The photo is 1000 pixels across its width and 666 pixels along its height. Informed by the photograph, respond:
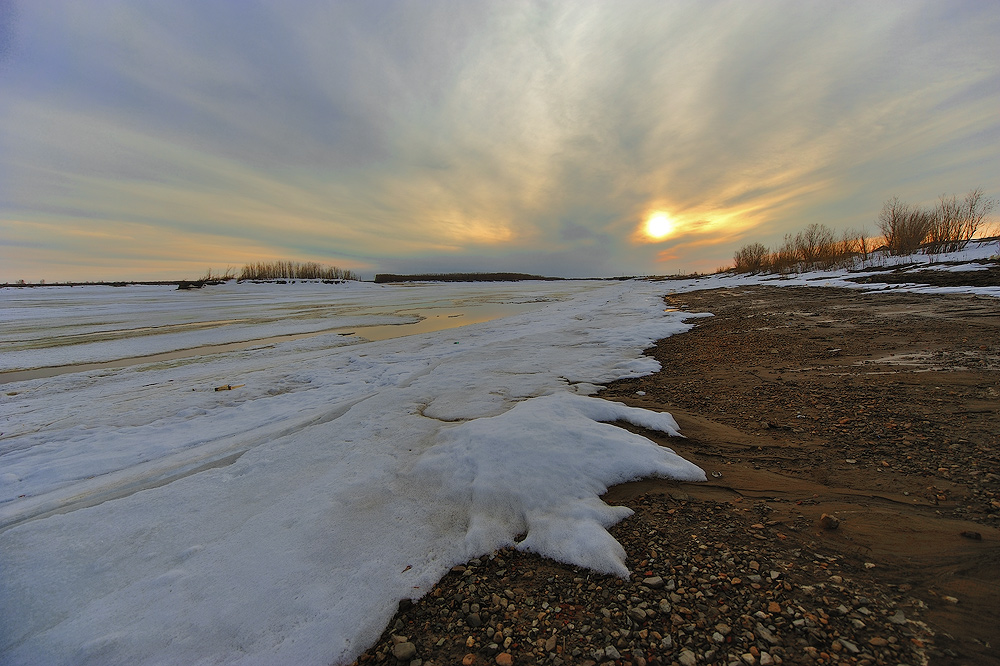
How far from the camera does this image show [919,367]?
14.8 feet

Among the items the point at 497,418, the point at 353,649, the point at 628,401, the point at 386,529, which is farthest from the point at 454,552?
the point at 628,401

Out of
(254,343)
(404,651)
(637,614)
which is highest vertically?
(254,343)

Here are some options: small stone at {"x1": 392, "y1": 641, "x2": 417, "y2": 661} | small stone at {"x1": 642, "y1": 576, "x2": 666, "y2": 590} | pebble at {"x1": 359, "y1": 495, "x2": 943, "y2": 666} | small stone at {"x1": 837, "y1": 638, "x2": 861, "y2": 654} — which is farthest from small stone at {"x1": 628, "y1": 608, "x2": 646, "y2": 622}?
small stone at {"x1": 392, "y1": 641, "x2": 417, "y2": 661}

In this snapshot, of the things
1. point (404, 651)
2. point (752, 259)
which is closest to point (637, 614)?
point (404, 651)

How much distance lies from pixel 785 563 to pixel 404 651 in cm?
194

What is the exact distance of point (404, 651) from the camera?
1626mm

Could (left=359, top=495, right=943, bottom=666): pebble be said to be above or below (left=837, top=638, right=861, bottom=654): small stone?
below

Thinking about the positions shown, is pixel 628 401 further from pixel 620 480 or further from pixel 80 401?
pixel 80 401

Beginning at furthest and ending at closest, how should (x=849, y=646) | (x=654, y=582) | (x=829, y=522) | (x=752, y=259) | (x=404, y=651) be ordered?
(x=752, y=259) < (x=829, y=522) < (x=654, y=582) < (x=404, y=651) < (x=849, y=646)

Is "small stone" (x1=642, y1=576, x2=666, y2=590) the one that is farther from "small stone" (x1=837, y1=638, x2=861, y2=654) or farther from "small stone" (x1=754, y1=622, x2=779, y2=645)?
"small stone" (x1=837, y1=638, x2=861, y2=654)

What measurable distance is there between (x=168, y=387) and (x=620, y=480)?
692 cm

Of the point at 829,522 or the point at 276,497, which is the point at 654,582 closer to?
the point at 829,522

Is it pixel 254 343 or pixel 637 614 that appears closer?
pixel 637 614

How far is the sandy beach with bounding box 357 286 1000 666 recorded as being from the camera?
1.48 metres
